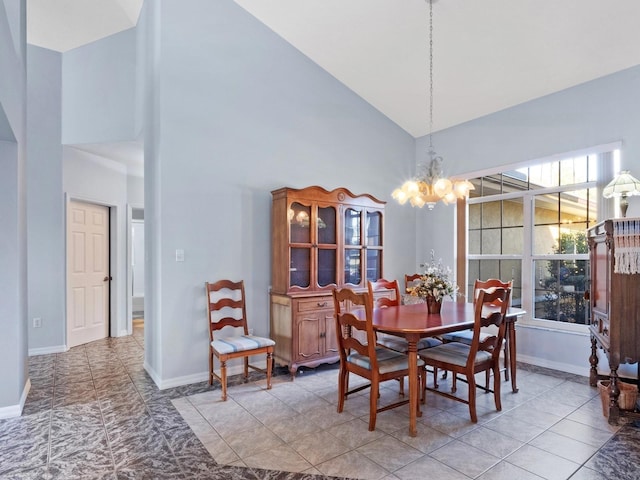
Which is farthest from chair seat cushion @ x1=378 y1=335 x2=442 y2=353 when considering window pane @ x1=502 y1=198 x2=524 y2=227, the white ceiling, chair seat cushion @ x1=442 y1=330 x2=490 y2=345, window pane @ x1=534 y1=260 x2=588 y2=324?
the white ceiling

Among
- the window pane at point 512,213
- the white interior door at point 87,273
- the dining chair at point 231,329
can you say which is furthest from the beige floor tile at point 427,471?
the white interior door at point 87,273

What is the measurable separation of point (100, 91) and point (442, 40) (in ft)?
13.7

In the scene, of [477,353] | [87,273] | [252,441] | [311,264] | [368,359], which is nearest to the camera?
[252,441]

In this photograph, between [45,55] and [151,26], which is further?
[45,55]

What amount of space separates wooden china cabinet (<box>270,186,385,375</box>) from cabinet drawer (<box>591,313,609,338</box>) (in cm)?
218

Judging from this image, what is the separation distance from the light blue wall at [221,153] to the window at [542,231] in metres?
1.97

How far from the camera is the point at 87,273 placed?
543 centimetres

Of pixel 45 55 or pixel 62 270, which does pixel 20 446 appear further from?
pixel 45 55

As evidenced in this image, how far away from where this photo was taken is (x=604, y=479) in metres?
2.11

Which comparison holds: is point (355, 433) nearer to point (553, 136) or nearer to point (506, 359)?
point (506, 359)

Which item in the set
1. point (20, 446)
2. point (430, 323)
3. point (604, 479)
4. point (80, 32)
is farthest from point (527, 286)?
point (80, 32)

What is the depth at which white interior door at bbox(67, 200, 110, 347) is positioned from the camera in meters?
5.13

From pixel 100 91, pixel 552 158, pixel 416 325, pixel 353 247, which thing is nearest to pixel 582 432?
pixel 416 325

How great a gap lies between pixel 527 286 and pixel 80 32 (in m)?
6.07
